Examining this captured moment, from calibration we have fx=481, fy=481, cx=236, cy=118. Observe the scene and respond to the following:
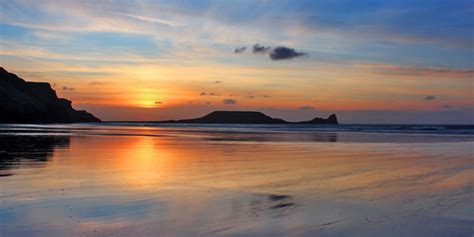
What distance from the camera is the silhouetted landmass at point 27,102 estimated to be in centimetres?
12331

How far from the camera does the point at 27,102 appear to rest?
436 ft

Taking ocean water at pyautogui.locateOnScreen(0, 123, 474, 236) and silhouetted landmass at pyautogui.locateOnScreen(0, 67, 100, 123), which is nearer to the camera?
ocean water at pyautogui.locateOnScreen(0, 123, 474, 236)

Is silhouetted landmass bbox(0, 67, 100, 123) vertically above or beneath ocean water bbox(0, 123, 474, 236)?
above

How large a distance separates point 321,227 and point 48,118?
151378mm

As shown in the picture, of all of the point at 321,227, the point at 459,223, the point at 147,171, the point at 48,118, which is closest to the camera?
the point at 321,227

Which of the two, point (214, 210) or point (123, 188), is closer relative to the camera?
point (214, 210)

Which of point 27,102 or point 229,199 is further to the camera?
point 27,102

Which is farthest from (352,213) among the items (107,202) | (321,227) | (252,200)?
(107,202)

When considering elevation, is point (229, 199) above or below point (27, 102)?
below

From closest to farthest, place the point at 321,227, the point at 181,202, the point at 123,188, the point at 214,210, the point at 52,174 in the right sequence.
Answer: the point at 321,227, the point at 214,210, the point at 181,202, the point at 123,188, the point at 52,174

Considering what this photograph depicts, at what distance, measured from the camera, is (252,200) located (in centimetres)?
1078

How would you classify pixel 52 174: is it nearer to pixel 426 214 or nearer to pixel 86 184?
pixel 86 184

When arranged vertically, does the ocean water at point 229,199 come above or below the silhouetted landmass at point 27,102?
below

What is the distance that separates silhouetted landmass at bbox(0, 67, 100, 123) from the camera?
12331cm
